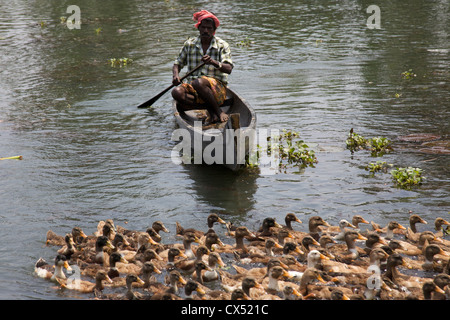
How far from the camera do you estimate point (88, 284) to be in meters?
9.62

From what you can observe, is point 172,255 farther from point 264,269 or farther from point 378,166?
point 378,166

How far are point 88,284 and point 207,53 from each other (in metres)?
7.65

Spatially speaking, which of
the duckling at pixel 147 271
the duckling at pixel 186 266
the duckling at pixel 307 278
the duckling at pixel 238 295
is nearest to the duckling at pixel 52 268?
the duckling at pixel 147 271

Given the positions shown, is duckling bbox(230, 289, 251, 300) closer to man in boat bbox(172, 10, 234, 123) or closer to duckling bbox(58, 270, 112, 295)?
duckling bbox(58, 270, 112, 295)

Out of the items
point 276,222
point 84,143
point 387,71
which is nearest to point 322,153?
point 276,222

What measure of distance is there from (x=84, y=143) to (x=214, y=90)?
142 inches

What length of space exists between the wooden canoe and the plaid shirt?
1053 millimetres

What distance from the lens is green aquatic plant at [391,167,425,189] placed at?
12.6 metres

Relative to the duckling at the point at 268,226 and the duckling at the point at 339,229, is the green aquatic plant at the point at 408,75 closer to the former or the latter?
the duckling at the point at 339,229

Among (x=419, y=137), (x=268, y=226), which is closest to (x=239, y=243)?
(x=268, y=226)

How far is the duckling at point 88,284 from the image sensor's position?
30.8ft

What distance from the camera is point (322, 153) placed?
14.8 metres

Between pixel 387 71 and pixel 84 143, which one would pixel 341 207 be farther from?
pixel 387 71

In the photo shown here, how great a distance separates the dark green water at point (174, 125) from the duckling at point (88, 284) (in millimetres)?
211
